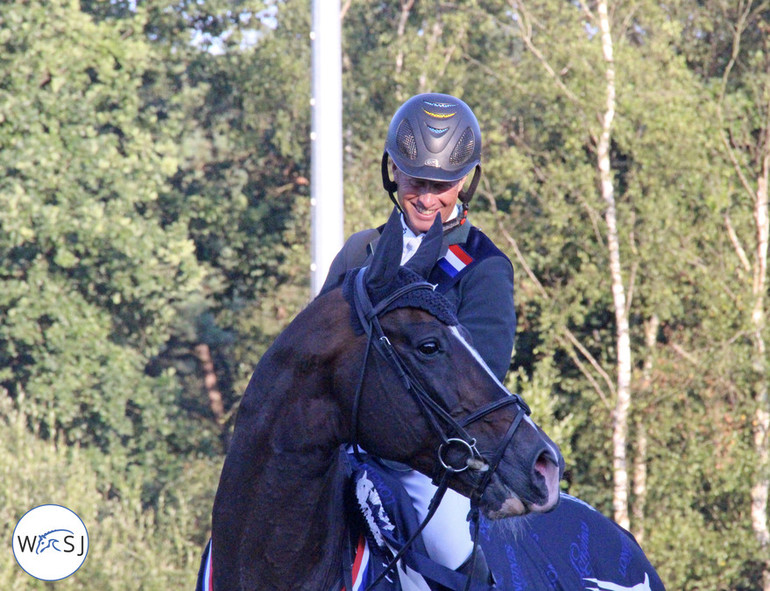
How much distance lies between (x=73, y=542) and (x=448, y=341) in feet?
7.64

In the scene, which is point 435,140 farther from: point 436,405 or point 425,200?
point 436,405

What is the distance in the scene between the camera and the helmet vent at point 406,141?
3.82 meters

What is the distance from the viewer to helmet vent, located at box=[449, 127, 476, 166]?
150 inches

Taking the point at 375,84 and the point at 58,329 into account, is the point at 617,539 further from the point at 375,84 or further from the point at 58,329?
the point at 375,84

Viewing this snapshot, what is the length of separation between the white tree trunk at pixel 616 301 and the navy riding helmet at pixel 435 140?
433 inches

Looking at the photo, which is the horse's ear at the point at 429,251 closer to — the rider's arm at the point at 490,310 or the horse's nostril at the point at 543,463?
the rider's arm at the point at 490,310

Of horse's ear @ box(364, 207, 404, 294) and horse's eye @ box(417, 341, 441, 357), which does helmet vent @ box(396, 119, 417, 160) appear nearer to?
horse's ear @ box(364, 207, 404, 294)

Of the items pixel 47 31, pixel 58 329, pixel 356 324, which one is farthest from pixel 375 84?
pixel 356 324

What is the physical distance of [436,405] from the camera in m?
2.77

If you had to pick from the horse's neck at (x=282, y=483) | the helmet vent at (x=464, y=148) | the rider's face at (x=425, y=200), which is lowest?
the horse's neck at (x=282, y=483)

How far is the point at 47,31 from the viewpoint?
602 inches

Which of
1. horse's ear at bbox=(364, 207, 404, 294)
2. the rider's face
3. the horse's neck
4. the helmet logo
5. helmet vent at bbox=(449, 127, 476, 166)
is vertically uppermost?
the helmet logo

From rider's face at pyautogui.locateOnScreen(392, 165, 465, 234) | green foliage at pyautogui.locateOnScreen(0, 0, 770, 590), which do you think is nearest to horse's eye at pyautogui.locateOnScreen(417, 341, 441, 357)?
rider's face at pyautogui.locateOnScreen(392, 165, 465, 234)

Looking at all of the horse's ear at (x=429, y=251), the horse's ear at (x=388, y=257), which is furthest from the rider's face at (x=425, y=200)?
the horse's ear at (x=388, y=257)
